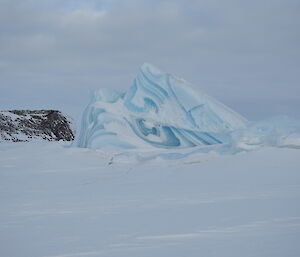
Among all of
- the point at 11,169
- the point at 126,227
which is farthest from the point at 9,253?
the point at 11,169

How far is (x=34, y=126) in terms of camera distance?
1612cm

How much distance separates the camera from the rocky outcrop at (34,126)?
15312 mm

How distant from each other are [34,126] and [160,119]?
8.42 meters

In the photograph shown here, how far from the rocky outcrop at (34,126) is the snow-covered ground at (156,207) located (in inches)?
318

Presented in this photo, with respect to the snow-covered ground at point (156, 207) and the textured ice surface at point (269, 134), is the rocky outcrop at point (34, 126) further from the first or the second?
the textured ice surface at point (269, 134)

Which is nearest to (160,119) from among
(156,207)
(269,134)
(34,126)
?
(269,134)

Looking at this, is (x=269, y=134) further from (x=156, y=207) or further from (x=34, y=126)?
(x=34, y=126)

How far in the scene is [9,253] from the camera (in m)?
2.89

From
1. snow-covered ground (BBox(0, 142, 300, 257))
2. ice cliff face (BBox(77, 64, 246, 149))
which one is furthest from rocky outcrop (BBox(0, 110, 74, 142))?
snow-covered ground (BBox(0, 142, 300, 257))

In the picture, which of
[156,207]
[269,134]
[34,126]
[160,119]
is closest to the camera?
[156,207]

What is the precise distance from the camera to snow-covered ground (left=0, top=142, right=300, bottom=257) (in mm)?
2793

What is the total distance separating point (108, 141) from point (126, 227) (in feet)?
18.0

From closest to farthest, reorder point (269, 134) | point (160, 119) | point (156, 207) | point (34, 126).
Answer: point (156, 207) < point (269, 134) < point (160, 119) < point (34, 126)

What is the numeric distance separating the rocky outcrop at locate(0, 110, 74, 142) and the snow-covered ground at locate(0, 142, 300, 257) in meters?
8.08
